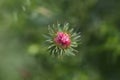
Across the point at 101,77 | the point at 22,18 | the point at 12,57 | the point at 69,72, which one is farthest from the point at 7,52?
the point at 101,77

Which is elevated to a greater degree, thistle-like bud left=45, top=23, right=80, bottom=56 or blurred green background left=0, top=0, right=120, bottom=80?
blurred green background left=0, top=0, right=120, bottom=80

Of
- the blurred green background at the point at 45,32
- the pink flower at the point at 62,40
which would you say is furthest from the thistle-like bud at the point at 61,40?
the blurred green background at the point at 45,32

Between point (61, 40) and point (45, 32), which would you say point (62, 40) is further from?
point (45, 32)

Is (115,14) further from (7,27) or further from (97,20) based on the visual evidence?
(7,27)

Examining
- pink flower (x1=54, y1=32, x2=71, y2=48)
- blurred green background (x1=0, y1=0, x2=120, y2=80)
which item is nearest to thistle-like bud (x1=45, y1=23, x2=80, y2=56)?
pink flower (x1=54, y1=32, x2=71, y2=48)

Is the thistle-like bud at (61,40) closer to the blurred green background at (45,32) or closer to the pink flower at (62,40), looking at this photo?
the pink flower at (62,40)

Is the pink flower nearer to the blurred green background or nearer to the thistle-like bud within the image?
the thistle-like bud
